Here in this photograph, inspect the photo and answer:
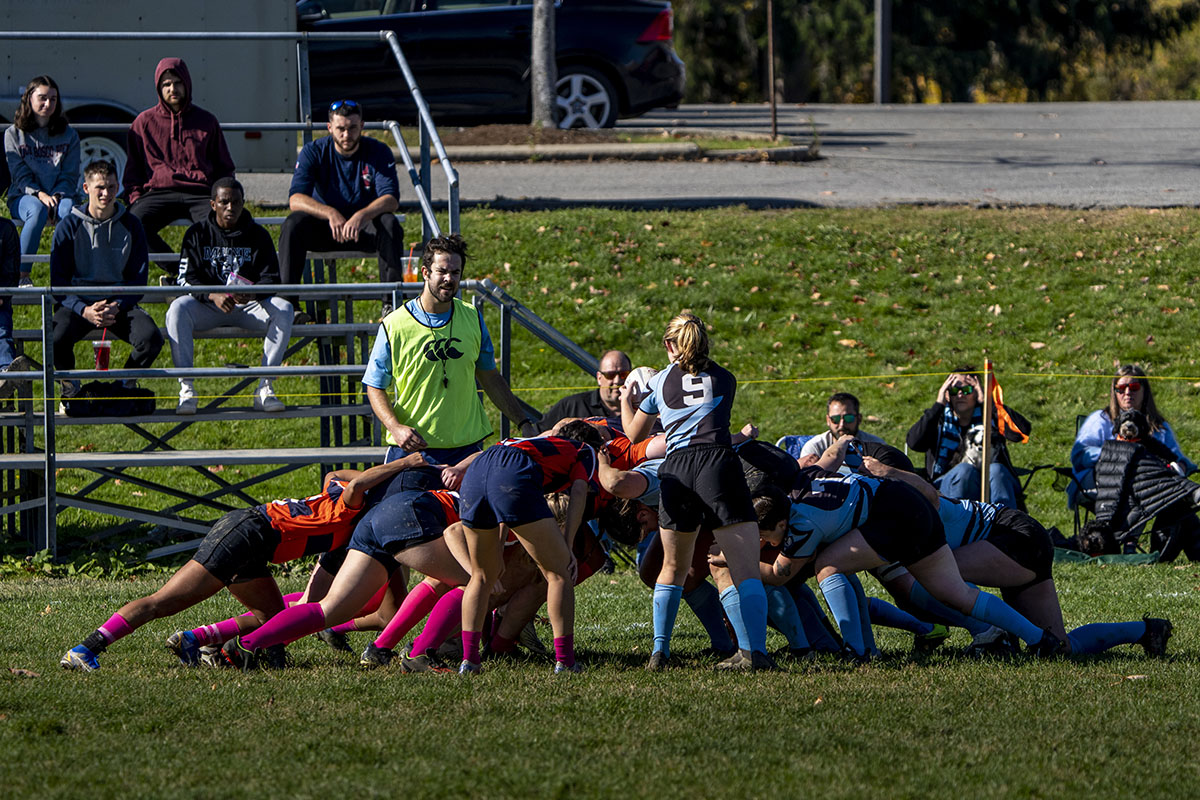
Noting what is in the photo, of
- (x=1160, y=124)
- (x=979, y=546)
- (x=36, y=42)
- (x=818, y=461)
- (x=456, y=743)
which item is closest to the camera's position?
(x=456, y=743)

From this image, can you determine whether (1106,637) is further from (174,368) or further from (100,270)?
(100,270)

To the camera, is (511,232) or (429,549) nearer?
(429,549)

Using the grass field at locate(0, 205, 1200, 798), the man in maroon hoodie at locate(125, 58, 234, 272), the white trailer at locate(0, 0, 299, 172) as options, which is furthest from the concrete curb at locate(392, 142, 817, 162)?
the man in maroon hoodie at locate(125, 58, 234, 272)

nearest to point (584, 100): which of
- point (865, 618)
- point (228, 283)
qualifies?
point (228, 283)

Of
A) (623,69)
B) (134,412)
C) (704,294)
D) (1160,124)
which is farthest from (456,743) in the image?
(1160,124)

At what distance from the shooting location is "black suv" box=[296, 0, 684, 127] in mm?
17453

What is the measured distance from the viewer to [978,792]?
4852mm

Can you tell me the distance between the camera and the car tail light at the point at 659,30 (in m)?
19.1

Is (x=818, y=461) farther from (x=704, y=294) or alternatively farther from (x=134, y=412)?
(x=704, y=294)

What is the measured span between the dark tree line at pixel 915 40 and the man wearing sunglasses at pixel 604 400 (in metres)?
25.9

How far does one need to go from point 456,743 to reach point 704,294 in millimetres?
10407

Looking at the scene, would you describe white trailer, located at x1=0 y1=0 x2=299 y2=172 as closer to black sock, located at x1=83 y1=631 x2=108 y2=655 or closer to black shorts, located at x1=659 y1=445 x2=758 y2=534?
black sock, located at x1=83 y1=631 x2=108 y2=655

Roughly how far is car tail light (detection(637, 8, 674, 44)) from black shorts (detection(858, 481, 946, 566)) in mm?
13093

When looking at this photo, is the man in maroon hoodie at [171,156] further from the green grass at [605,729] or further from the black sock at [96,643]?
the black sock at [96,643]
